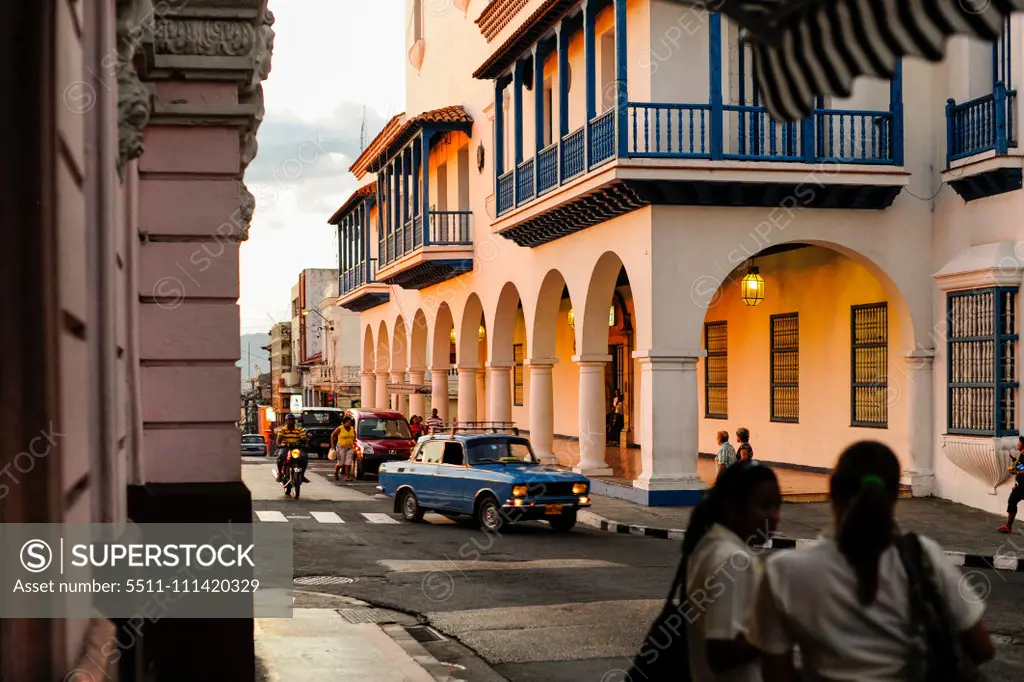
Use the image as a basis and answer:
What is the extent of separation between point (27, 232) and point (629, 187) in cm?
1695

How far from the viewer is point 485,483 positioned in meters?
18.8

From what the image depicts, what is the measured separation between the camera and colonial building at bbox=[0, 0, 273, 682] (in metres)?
4.23

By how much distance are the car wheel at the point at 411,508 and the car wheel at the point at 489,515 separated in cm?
186

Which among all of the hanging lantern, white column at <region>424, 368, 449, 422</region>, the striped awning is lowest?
white column at <region>424, 368, 449, 422</region>

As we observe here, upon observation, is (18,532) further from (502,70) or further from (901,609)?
(502,70)

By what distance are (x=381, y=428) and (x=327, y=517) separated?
10.0 m

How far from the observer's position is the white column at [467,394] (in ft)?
115

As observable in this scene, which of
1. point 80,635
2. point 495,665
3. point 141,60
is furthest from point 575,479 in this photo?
point 80,635

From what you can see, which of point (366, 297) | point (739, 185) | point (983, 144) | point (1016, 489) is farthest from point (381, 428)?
point (1016, 489)

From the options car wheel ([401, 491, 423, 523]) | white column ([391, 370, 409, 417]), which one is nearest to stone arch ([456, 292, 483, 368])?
→ white column ([391, 370, 409, 417])

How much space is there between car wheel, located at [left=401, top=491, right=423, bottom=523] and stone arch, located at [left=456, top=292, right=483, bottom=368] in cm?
1375

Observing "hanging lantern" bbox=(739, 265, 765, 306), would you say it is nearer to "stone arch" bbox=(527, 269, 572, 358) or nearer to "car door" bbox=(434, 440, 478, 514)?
"stone arch" bbox=(527, 269, 572, 358)

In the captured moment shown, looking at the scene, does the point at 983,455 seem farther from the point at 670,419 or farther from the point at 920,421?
the point at 670,419

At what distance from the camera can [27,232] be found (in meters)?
4.20
